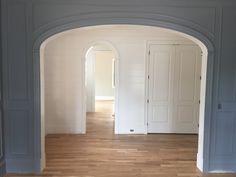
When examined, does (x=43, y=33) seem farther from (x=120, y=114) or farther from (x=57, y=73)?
(x=120, y=114)

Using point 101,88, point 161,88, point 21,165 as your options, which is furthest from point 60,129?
point 101,88

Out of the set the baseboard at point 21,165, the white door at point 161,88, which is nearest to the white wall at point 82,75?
the white door at point 161,88

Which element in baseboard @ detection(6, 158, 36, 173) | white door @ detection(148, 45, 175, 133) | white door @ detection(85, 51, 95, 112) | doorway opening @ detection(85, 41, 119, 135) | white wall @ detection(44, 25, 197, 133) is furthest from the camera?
white door @ detection(85, 51, 95, 112)

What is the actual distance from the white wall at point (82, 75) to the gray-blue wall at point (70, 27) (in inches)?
90.3

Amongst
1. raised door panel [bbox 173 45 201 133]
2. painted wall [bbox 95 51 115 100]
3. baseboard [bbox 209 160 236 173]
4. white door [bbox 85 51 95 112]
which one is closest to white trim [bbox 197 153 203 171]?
baseboard [bbox 209 160 236 173]

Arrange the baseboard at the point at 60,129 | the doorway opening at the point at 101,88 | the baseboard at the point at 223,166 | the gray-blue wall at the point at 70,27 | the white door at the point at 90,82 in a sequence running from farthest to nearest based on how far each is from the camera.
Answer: the white door at the point at 90,82
the doorway opening at the point at 101,88
the baseboard at the point at 60,129
the baseboard at the point at 223,166
the gray-blue wall at the point at 70,27

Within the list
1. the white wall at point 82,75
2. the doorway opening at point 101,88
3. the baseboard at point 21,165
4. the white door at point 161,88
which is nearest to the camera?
the baseboard at point 21,165

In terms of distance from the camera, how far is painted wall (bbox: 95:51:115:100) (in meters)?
13.2

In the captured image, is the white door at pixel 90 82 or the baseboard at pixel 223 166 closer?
the baseboard at pixel 223 166

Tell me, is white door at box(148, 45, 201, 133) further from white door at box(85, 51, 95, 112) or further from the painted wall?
the painted wall

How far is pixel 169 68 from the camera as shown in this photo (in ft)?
23.1

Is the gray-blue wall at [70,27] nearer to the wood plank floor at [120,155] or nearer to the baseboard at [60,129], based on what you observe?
the wood plank floor at [120,155]

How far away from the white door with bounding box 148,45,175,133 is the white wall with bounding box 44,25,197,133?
20 centimetres

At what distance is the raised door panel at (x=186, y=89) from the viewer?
704cm
